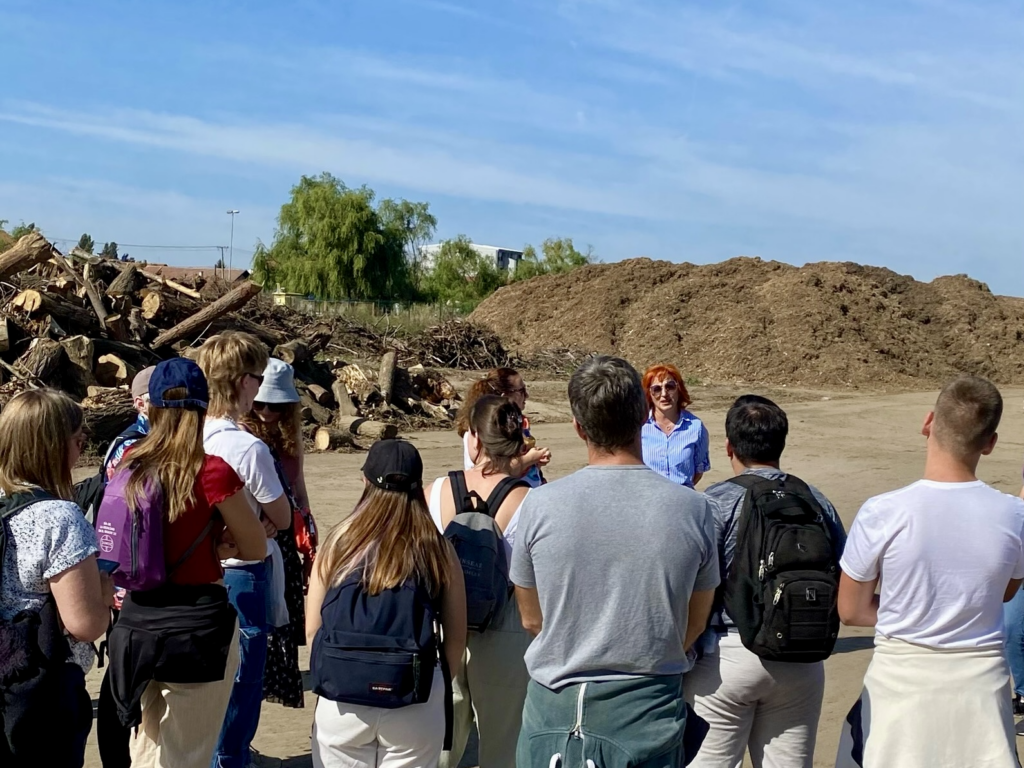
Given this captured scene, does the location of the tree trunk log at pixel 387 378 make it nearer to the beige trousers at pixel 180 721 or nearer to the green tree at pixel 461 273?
the beige trousers at pixel 180 721

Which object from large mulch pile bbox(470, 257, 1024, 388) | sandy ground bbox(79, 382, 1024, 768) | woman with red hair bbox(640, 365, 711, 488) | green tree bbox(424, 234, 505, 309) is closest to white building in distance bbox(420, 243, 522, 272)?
green tree bbox(424, 234, 505, 309)

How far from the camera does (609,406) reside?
2.90 m

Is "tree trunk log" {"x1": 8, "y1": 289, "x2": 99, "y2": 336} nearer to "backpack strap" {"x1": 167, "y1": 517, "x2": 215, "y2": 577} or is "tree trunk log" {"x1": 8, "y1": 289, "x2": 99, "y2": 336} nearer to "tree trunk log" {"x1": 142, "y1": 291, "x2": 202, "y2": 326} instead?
"tree trunk log" {"x1": 142, "y1": 291, "x2": 202, "y2": 326}

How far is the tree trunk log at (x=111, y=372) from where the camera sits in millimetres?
14719

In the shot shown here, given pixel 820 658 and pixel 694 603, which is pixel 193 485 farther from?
pixel 820 658

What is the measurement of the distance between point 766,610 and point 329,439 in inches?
487

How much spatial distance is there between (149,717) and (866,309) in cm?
3594

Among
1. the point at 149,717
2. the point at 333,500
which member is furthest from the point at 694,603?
the point at 333,500

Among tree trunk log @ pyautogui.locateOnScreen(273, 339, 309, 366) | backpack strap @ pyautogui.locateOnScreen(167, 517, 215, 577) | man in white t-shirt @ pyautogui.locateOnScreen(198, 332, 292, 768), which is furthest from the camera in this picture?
tree trunk log @ pyautogui.locateOnScreen(273, 339, 309, 366)

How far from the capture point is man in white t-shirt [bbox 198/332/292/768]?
13.3ft

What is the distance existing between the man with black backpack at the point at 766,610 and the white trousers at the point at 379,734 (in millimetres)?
919

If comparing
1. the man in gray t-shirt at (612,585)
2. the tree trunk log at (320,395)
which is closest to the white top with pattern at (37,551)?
the man in gray t-shirt at (612,585)

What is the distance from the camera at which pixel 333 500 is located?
11.8 m

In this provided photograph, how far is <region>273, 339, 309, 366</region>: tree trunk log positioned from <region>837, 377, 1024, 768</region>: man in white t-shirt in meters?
14.9
